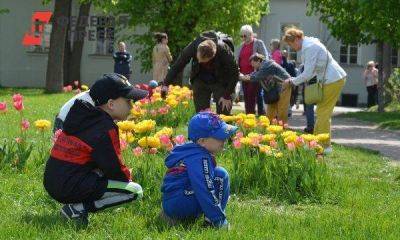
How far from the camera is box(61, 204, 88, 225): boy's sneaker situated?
233 inches

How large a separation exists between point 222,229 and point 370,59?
37.6 metres

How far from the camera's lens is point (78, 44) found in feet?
126

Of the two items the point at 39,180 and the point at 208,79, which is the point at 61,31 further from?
the point at 39,180

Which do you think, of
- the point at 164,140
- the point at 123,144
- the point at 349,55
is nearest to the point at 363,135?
the point at 123,144

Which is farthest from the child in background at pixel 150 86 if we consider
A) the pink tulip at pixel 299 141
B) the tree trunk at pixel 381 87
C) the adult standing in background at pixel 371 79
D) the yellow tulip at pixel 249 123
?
the adult standing in background at pixel 371 79

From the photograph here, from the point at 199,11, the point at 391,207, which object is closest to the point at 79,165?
the point at 391,207

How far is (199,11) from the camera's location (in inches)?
1125

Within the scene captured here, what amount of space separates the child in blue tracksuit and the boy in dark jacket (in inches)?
10.7

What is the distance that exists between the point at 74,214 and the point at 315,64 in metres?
6.19

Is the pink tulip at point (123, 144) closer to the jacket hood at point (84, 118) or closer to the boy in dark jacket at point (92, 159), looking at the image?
the boy in dark jacket at point (92, 159)

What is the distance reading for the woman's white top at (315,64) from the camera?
37.5ft

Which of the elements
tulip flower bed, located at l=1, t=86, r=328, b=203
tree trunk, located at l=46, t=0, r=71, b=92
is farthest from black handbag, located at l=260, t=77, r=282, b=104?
tree trunk, located at l=46, t=0, r=71, b=92

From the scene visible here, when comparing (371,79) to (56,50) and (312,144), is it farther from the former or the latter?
(312,144)

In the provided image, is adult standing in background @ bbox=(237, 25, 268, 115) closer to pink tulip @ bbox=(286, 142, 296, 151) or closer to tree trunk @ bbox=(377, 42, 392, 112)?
pink tulip @ bbox=(286, 142, 296, 151)
